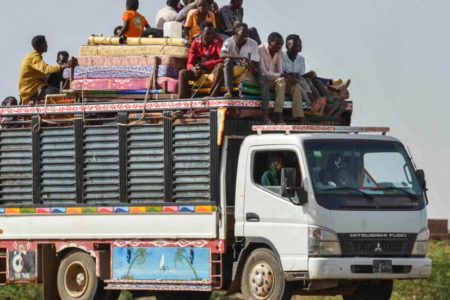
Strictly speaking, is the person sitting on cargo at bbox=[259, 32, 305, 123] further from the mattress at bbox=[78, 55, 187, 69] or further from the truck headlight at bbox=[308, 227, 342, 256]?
the truck headlight at bbox=[308, 227, 342, 256]

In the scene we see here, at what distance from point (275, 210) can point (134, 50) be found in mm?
3467

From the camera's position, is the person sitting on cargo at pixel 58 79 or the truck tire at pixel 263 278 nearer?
the truck tire at pixel 263 278

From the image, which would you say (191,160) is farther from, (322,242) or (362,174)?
(322,242)

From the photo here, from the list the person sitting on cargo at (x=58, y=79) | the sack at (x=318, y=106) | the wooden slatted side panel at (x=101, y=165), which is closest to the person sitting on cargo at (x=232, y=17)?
the sack at (x=318, y=106)

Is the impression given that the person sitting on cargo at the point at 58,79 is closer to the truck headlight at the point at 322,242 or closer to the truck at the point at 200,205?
the truck at the point at 200,205

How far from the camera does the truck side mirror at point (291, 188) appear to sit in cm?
1723

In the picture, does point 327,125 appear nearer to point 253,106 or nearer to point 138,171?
point 253,106

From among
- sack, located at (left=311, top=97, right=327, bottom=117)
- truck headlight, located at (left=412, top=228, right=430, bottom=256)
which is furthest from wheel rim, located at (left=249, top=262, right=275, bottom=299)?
sack, located at (left=311, top=97, right=327, bottom=117)

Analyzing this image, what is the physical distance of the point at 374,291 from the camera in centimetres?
1870

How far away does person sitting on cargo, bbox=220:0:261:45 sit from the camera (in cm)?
2048

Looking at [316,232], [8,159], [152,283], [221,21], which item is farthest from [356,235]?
[8,159]

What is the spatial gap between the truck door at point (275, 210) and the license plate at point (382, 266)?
2.77ft

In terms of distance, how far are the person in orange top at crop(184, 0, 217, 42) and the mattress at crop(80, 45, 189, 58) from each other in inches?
22.5

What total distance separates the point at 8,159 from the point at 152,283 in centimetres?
330
